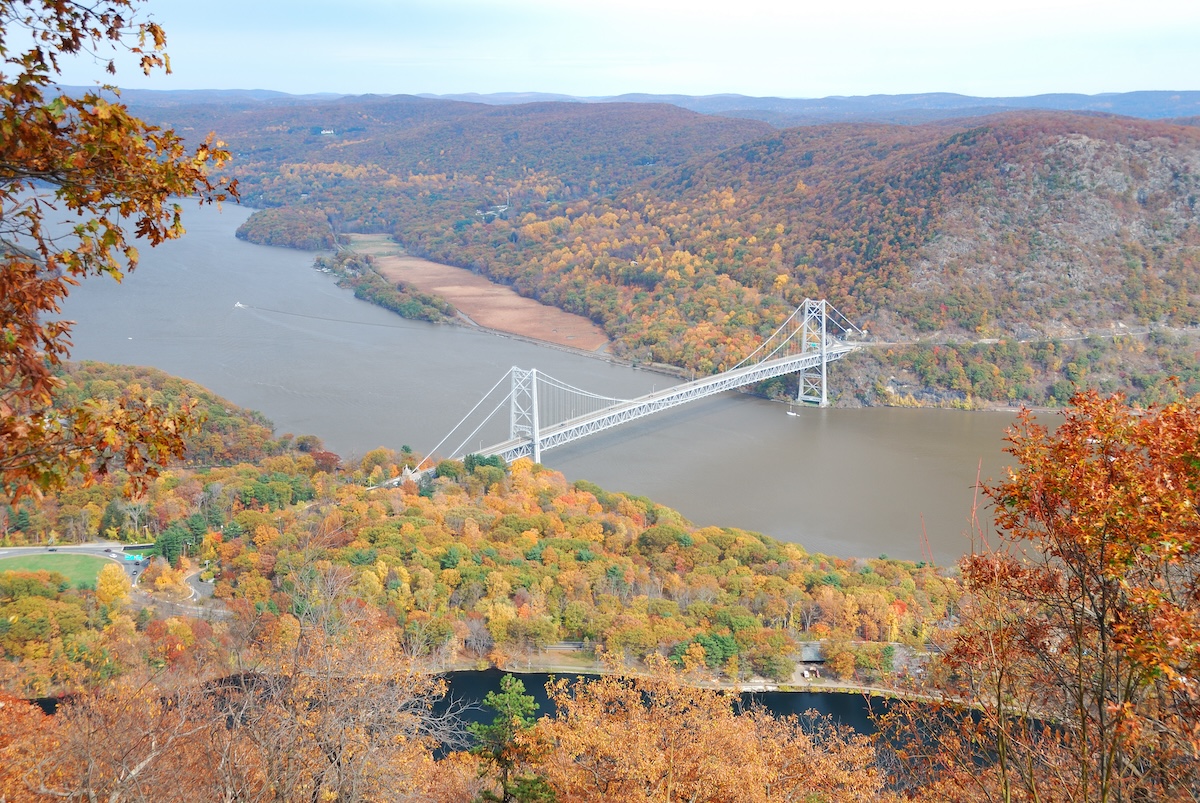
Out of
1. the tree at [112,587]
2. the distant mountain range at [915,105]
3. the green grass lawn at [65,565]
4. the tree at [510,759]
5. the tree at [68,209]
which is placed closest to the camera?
the tree at [68,209]

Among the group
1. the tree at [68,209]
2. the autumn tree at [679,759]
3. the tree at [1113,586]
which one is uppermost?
the tree at [68,209]

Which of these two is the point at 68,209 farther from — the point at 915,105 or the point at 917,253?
the point at 915,105

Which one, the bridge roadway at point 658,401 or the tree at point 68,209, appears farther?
the bridge roadway at point 658,401

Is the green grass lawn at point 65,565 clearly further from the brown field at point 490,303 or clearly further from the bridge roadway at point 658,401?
the brown field at point 490,303

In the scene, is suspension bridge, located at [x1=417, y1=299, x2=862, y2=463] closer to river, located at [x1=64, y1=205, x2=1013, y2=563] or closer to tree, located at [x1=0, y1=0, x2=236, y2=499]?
river, located at [x1=64, y1=205, x2=1013, y2=563]

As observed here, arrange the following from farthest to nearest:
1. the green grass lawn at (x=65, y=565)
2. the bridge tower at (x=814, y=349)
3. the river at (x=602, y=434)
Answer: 1. the bridge tower at (x=814, y=349)
2. the river at (x=602, y=434)
3. the green grass lawn at (x=65, y=565)

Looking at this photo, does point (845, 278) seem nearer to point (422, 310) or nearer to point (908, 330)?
point (908, 330)

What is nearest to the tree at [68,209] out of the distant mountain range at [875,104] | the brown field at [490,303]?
the brown field at [490,303]

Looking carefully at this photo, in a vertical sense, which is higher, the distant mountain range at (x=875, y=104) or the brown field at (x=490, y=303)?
the distant mountain range at (x=875, y=104)
